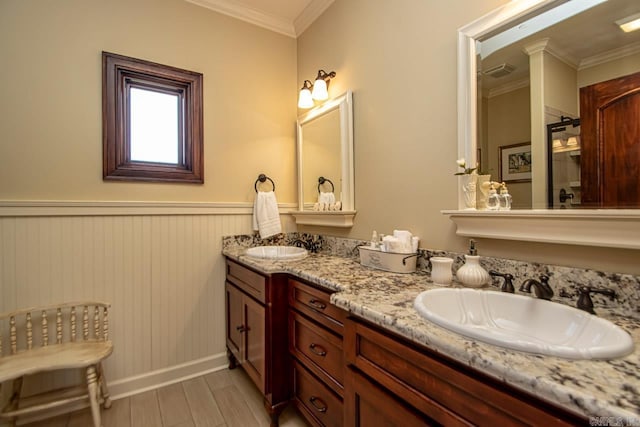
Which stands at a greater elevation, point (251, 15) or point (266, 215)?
point (251, 15)

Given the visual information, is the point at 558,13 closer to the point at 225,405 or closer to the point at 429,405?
the point at 429,405

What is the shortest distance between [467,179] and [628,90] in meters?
0.52

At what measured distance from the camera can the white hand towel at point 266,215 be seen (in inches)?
87.5

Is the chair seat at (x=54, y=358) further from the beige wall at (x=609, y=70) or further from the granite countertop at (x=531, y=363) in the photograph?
the beige wall at (x=609, y=70)

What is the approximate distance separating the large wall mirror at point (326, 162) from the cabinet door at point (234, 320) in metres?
0.73

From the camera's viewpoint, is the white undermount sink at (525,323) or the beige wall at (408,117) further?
the beige wall at (408,117)

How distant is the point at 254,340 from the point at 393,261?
0.91 m

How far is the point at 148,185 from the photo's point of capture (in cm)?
193

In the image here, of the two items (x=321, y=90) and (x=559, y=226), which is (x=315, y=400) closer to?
(x=559, y=226)

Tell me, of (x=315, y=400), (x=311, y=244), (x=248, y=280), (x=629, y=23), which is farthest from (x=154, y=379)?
(x=629, y=23)

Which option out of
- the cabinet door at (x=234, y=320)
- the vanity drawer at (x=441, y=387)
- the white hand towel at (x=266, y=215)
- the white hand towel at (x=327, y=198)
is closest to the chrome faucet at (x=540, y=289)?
the vanity drawer at (x=441, y=387)

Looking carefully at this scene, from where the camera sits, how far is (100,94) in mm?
1771

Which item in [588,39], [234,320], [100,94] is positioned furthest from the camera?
[234,320]

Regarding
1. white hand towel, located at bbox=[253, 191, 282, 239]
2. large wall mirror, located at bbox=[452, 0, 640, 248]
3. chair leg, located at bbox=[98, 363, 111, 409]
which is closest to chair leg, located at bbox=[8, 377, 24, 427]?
chair leg, located at bbox=[98, 363, 111, 409]
